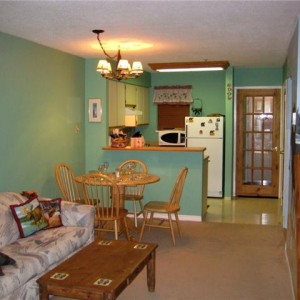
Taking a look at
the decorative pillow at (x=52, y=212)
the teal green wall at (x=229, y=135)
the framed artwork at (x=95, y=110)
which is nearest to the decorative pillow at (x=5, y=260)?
the decorative pillow at (x=52, y=212)

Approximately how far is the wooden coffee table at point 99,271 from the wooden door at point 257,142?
4.87 meters

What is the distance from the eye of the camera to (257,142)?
8070 millimetres

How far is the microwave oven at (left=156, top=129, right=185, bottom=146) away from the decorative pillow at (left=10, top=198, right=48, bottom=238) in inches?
159

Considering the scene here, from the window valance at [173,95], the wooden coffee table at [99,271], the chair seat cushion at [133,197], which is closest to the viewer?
the wooden coffee table at [99,271]

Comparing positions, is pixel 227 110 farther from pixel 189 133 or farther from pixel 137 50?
pixel 137 50

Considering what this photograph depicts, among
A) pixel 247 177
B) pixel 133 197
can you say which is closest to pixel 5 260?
pixel 133 197

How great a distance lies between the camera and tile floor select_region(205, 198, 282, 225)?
6.27 meters

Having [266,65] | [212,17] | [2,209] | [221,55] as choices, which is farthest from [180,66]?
[2,209]

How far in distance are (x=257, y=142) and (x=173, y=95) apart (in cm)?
183

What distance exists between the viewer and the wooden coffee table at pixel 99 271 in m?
2.74

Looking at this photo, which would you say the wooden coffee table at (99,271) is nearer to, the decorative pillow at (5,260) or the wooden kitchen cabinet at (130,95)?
the decorative pillow at (5,260)

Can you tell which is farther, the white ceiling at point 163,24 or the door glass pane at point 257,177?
the door glass pane at point 257,177

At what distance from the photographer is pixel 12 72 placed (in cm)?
463

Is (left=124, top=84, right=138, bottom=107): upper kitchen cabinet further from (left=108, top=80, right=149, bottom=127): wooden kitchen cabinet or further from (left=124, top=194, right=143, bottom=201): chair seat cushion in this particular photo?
(left=124, top=194, right=143, bottom=201): chair seat cushion
